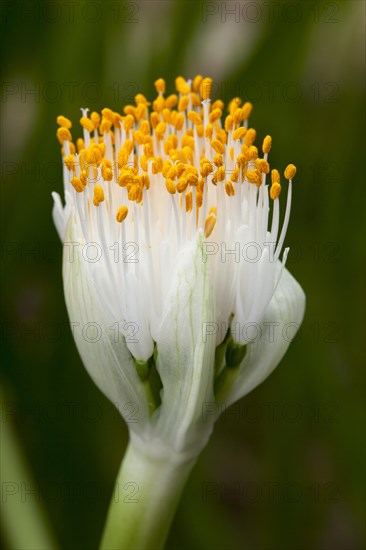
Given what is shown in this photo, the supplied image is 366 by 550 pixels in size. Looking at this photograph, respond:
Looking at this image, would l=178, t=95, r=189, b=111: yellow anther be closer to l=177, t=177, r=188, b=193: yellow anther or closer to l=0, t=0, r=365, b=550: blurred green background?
l=177, t=177, r=188, b=193: yellow anther

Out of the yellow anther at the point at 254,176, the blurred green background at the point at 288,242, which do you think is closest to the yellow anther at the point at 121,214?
the yellow anther at the point at 254,176

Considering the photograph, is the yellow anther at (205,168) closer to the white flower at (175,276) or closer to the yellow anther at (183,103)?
the white flower at (175,276)

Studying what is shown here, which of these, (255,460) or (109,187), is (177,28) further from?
(255,460)

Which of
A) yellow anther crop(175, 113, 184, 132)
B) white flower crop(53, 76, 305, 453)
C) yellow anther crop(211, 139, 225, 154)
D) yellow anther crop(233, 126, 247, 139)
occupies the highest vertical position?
yellow anther crop(175, 113, 184, 132)

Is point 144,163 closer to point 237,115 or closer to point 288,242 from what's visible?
point 237,115

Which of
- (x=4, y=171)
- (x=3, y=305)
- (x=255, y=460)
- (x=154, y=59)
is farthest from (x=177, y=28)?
(x=255, y=460)

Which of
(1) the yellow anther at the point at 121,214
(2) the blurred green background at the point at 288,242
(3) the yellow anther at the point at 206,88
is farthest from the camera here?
(2) the blurred green background at the point at 288,242

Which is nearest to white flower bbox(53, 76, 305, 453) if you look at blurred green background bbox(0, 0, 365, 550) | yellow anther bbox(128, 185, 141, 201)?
yellow anther bbox(128, 185, 141, 201)

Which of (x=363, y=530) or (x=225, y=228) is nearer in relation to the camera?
(x=225, y=228)
